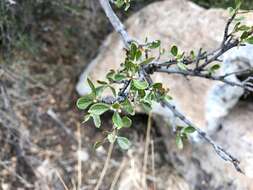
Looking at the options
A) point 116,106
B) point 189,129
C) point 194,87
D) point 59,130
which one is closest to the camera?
point 116,106

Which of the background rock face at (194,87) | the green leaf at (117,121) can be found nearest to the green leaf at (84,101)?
the green leaf at (117,121)

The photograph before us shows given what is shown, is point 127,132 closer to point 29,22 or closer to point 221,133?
point 221,133

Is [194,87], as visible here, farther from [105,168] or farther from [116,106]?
[116,106]

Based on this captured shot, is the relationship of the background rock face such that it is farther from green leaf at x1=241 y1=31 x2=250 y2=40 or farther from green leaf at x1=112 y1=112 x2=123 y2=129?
Result: green leaf at x1=112 y1=112 x2=123 y2=129

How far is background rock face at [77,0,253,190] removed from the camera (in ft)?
5.20

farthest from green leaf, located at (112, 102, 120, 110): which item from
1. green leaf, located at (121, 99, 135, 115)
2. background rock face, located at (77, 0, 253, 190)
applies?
background rock face, located at (77, 0, 253, 190)

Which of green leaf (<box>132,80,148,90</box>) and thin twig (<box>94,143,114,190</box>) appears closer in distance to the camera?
green leaf (<box>132,80,148,90</box>)

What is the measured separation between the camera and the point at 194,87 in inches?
65.6

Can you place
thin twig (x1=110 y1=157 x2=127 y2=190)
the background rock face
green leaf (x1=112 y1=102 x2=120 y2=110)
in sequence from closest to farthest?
1. green leaf (x1=112 y1=102 x2=120 y2=110)
2. the background rock face
3. thin twig (x1=110 y1=157 x2=127 y2=190)

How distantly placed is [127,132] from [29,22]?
51 centimetres

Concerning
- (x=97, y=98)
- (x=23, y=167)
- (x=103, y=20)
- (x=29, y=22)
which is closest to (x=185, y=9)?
(x=103, y=20)

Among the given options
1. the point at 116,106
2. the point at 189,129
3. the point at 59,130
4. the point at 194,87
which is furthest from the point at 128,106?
the point at 59,130

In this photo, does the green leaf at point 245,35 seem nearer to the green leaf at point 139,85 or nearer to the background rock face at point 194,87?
the green leaf at point 139,85

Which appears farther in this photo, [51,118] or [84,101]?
[51,118]
